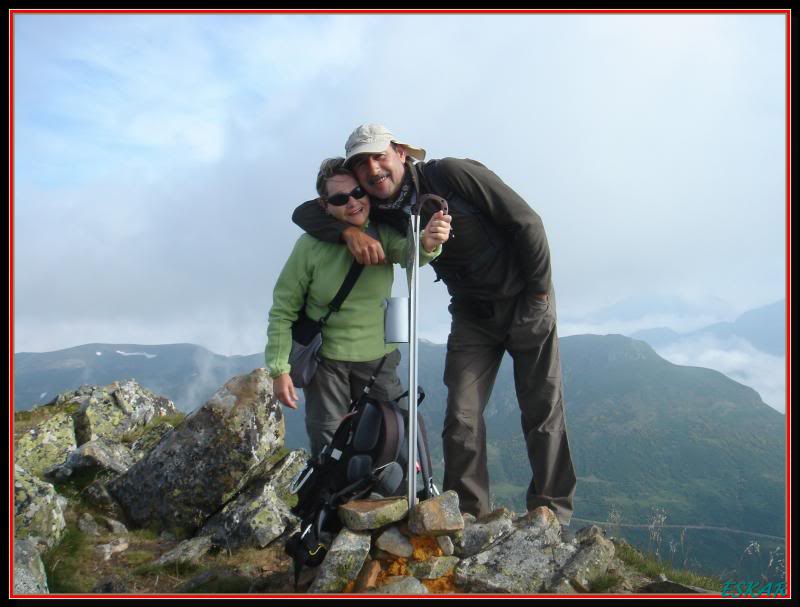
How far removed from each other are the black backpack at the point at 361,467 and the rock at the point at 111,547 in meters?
3.63

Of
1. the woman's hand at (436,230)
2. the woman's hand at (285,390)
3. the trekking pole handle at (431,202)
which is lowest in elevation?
the woman's hand at (285,390)

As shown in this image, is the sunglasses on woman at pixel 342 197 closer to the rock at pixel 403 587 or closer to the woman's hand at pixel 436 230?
the woman's hand at pixel 436 230

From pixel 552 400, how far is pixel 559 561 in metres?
2.09

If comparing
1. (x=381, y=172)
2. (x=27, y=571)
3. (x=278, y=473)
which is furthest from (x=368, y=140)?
(x=278, y=473)

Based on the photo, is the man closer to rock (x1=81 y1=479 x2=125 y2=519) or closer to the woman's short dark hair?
the woman's short dark hair

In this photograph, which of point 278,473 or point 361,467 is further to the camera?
point 278,473

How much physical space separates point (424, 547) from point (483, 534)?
25.6 inches

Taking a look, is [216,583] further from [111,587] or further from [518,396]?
[518,396]

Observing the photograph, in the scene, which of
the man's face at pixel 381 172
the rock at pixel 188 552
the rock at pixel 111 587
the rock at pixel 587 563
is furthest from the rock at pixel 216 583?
the man's face at pixel 381 172

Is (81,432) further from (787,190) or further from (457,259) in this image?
(787,190)

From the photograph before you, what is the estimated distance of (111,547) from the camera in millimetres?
7785

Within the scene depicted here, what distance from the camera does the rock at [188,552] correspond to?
7.18 metres

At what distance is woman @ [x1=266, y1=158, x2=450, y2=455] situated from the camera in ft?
19.7

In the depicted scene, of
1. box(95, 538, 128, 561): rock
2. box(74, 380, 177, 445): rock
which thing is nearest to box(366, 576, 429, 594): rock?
box(95, 538, 128, 561): rock
